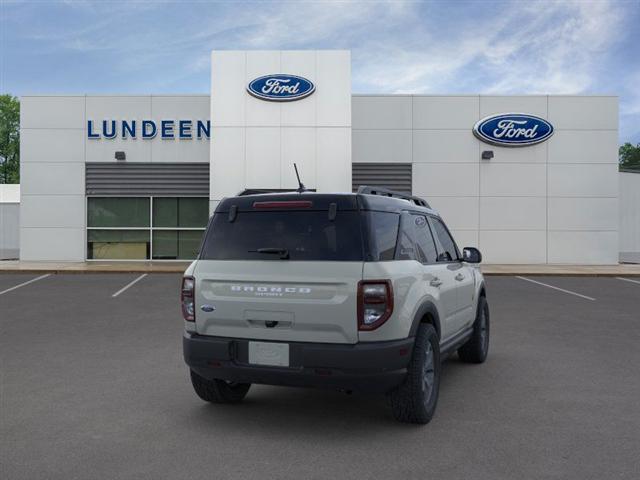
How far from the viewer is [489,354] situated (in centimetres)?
709

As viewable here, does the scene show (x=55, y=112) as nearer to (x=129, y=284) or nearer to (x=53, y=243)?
(x=53, y=243)

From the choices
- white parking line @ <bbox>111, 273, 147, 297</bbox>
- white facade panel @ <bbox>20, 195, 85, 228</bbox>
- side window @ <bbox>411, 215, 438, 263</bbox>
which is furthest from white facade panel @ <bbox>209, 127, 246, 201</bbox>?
side window @ <bbox>411, 215, 438, 263</bbox>

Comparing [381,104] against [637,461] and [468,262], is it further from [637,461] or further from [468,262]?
[637,461]

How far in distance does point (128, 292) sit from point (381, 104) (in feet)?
38.3

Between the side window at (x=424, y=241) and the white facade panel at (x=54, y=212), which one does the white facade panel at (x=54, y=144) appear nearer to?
the white facade panel at (x=54, y=212)

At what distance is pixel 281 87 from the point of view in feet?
59.8

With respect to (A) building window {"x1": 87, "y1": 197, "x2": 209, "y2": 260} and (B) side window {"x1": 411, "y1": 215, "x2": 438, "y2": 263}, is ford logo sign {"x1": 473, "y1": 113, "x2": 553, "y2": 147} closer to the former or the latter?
(A) building window {"x1": 87, "y1": 197, "x2": 209, "y2": 260}

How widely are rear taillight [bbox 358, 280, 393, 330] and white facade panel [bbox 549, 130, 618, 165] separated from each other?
18.8 m

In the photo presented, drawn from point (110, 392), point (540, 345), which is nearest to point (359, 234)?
point (110, 392)

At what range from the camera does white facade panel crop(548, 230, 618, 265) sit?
2089 cm

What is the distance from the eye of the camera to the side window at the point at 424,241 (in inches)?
196

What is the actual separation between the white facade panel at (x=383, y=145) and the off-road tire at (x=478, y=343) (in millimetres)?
14641

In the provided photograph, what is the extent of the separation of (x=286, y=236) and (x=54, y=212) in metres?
19.2

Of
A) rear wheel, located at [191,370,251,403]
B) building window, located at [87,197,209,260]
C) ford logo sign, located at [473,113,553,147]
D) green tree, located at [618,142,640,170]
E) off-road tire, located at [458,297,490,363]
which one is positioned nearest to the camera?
rear wheel, located at [191,370,251,403]
